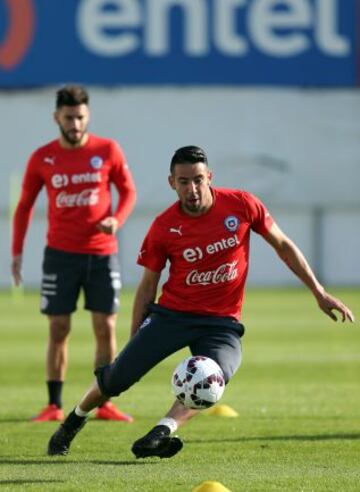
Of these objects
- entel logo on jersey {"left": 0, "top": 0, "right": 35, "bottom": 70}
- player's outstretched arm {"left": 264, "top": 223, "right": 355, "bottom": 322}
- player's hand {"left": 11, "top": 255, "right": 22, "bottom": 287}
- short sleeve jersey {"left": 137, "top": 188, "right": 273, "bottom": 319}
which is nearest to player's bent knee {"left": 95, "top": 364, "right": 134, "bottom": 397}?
short sleeve jersey {"left": 137, "top": 188, "right": 273, "bottom": 319}

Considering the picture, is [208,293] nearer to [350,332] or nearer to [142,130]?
[350,332]

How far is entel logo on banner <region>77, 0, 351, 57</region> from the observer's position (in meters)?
35.9

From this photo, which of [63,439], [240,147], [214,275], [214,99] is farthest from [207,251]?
[240,147]

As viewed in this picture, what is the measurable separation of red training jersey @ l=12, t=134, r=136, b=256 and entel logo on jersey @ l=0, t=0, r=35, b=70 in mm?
24395

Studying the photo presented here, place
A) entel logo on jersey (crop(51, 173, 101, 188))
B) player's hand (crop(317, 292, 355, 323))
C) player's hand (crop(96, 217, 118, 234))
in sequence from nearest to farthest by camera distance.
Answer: player's hand (crop(317, 292, 355, 323))
player's hand (crop(96, 217, 118, 234))
entel logo on jersey (crop(51, 173, 101, 188))

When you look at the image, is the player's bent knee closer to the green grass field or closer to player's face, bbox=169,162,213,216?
the green grass field

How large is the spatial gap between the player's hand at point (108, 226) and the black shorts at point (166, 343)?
5.19ft

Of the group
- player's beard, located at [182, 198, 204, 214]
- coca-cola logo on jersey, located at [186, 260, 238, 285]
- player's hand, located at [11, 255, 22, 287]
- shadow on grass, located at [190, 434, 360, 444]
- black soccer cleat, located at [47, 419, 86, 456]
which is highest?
player's beard, located at [182, 198, 204, 214]

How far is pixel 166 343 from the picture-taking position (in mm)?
9000

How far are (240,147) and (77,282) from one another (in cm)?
2607

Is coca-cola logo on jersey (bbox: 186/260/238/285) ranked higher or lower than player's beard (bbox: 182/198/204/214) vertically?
lower

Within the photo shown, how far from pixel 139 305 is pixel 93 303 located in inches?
101

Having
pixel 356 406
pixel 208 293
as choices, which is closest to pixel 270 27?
pixel 356 406

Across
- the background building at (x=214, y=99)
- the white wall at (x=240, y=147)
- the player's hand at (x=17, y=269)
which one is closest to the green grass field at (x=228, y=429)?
the player's hand at (x=17, y=269)
